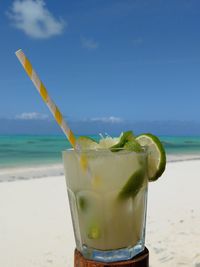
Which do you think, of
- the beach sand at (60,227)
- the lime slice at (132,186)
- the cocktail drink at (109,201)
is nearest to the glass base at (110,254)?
the cocktail drink at (109,201)

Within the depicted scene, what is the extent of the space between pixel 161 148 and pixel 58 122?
430 mm

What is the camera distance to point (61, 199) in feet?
18.8

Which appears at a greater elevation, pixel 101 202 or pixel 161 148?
pixel 161 148

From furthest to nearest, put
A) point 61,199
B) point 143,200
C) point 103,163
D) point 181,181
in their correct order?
point 181,181
point 61,199
point 143,200
point 103,163

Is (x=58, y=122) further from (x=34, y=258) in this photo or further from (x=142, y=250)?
(x=34, y=258)

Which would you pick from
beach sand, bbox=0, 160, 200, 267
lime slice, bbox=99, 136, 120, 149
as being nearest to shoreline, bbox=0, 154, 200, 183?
beach sand, bbox=0, 160, 200, 267

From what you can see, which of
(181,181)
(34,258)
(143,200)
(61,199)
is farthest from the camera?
(181,181)

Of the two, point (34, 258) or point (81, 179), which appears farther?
point (34, 258)

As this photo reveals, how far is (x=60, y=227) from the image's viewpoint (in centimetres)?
448

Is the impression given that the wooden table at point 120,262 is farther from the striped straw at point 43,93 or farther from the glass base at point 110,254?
the striped straw at point 43,93

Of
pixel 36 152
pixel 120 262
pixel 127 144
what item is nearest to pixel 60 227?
pixel 120 262

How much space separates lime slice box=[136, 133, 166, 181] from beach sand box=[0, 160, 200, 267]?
6.43 feet

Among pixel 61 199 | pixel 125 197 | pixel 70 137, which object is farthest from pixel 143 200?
pixel 61 199

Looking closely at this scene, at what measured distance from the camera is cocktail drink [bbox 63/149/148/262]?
168 centimetres
